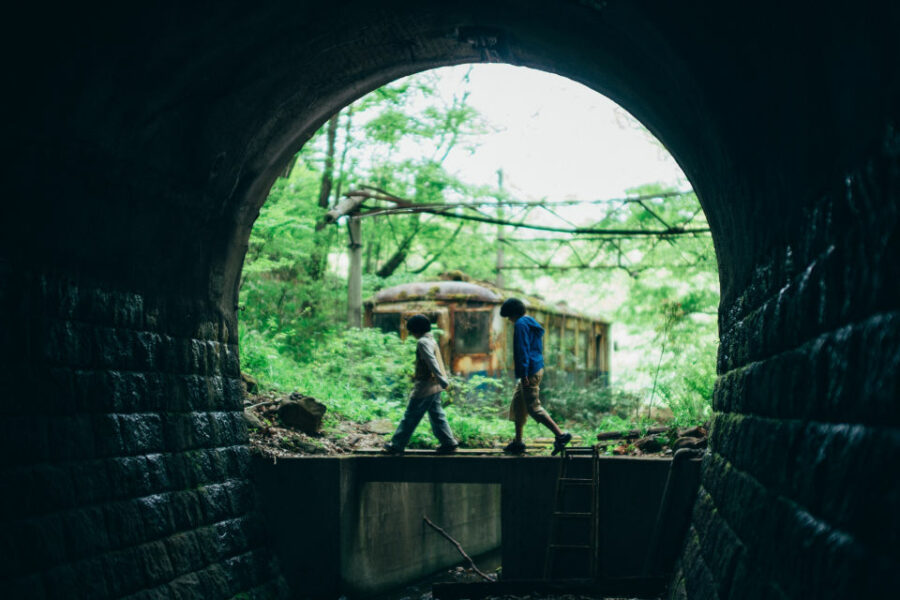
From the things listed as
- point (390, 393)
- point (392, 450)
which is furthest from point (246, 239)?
point (390, 393)

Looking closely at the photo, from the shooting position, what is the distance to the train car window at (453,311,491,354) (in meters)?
18.8

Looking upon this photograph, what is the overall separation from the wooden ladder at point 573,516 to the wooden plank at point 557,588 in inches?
15.2

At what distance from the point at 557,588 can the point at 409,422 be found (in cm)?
277

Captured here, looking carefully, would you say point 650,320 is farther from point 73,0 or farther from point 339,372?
point 73,0

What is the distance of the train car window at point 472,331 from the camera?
18.8 meters

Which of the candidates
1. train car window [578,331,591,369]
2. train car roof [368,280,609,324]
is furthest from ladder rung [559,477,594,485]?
train car window [578,331,591,369]

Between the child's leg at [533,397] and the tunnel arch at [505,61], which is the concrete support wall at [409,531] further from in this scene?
the tunnel arch at [505,61]

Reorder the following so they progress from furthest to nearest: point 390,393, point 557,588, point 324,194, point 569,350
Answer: point 569,350
point 324,194
point 390,393
point 557,588

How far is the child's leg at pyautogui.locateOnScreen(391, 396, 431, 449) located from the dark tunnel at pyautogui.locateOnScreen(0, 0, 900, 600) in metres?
1.79

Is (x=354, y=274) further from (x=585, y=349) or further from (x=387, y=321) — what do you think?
(x=585, y=349)

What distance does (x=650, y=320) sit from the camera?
65.8ft

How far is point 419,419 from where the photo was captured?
31.4 feet

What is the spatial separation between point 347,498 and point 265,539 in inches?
39.3

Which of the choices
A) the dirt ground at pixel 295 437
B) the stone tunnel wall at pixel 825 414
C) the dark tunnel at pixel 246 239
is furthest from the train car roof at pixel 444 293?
the stone tunnel wall at pixel 825 414
